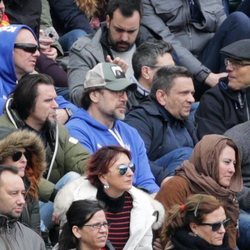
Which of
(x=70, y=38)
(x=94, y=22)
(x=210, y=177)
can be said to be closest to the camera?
(x=210, y=177)

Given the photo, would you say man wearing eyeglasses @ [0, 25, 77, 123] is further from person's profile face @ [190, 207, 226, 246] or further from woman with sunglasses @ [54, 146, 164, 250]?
person's profile face @ [190, 207, 226, 246]

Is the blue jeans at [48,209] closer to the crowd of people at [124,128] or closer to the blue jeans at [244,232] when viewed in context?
the crowd of people at [124,128]

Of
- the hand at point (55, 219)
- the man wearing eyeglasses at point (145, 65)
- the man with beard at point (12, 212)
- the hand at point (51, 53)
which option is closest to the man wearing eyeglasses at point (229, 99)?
the man wearing eyeglasses at point (145, 65)

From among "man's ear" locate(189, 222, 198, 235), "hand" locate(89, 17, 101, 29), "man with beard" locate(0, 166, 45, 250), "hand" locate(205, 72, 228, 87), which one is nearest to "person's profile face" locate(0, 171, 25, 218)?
"man with beard" locate(0, 166, 45, 250)

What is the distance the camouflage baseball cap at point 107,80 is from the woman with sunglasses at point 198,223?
133cm

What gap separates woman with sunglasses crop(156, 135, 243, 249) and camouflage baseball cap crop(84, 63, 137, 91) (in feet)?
2.50

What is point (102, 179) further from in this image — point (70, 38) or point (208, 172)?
point (70, 38)

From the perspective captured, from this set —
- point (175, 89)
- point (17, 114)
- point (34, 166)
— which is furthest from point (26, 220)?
point (175, 89)

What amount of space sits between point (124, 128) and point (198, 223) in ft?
4.53

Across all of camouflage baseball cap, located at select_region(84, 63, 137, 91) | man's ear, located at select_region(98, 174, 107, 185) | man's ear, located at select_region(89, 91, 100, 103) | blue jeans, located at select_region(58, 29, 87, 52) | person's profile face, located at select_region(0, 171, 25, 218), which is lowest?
blue jeans, located at select_region(58, 29, 87, 52)

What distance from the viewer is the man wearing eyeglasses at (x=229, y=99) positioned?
10.5 m

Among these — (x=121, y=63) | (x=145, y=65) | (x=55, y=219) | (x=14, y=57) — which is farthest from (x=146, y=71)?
(x=55, y=219)

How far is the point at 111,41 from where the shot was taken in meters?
10.8

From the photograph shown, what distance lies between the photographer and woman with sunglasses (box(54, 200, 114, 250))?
7.79 metres
